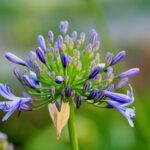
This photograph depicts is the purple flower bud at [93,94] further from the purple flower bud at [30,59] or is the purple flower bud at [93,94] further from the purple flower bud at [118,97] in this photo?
the purple flower bud at [30,59]

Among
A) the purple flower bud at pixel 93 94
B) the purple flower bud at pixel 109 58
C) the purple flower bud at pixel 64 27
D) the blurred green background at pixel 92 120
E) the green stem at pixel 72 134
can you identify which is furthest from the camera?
the blurred green background at pixel 92 120

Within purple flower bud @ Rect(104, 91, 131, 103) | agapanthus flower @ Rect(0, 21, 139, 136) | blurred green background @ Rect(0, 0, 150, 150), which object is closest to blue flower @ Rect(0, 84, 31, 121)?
agapanthus flower @ Rect(0, 21, 139, 136)

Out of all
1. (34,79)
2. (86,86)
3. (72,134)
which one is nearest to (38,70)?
(34,79)

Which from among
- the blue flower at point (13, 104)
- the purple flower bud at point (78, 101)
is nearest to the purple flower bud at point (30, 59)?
the blue flower at point (13, 104)

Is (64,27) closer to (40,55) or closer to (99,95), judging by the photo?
(40,55)

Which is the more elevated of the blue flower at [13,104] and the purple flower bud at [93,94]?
the blue flower at [13,104]

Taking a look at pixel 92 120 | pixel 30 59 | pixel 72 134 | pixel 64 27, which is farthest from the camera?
pixel 92 120

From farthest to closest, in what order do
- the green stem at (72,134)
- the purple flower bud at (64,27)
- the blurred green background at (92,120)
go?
the blurred green background at (92,120)
the purple flower bud at (64,27)
the green stem at (72,134)

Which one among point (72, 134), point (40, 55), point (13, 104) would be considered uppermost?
point (40, 55)
